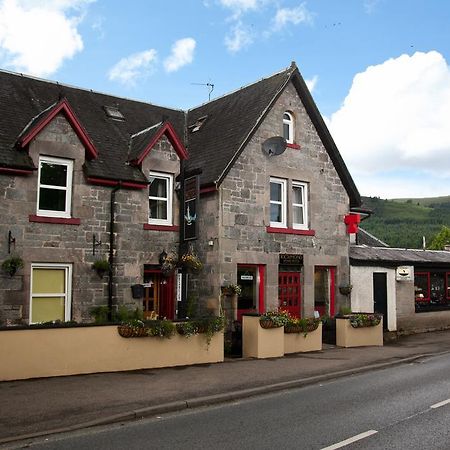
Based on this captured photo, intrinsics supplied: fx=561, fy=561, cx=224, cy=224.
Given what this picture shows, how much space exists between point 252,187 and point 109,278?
18.6 ft

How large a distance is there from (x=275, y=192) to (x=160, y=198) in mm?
4266

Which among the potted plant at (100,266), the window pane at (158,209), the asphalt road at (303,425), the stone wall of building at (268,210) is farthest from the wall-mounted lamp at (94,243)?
the asphalt road at (303,425)

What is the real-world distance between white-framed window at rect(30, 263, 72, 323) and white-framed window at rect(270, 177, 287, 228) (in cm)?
738

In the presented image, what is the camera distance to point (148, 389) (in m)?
11.0

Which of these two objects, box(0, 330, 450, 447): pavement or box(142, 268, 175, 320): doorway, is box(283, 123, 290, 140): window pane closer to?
box(142, 268, 175, 320): doorway

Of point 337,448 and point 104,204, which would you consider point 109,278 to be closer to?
point 104,204

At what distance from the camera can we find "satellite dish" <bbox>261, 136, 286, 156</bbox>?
63.5 feet

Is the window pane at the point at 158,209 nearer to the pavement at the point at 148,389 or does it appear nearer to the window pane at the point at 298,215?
the window pane at the point at 298,215

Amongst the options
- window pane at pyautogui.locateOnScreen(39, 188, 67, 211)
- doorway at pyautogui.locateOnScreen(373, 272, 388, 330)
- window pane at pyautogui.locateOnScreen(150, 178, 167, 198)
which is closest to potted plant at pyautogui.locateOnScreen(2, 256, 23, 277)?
window pane at pyautogui.locateOnScreen(39, 188, 67, 211)

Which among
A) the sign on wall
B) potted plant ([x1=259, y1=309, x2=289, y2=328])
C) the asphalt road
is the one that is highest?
the sign on wall

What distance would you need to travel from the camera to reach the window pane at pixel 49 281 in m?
15.7

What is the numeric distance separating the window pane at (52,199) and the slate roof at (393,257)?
1119 centimetres

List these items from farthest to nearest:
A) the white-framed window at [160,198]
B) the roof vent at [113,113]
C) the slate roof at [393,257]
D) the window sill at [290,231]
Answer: the slate roof at [393,257] → the roof vent at [113,113] → the window sill at [290,231] → the white-framed window at [160,198]

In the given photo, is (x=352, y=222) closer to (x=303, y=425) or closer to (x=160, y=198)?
(x=160, y=198)
